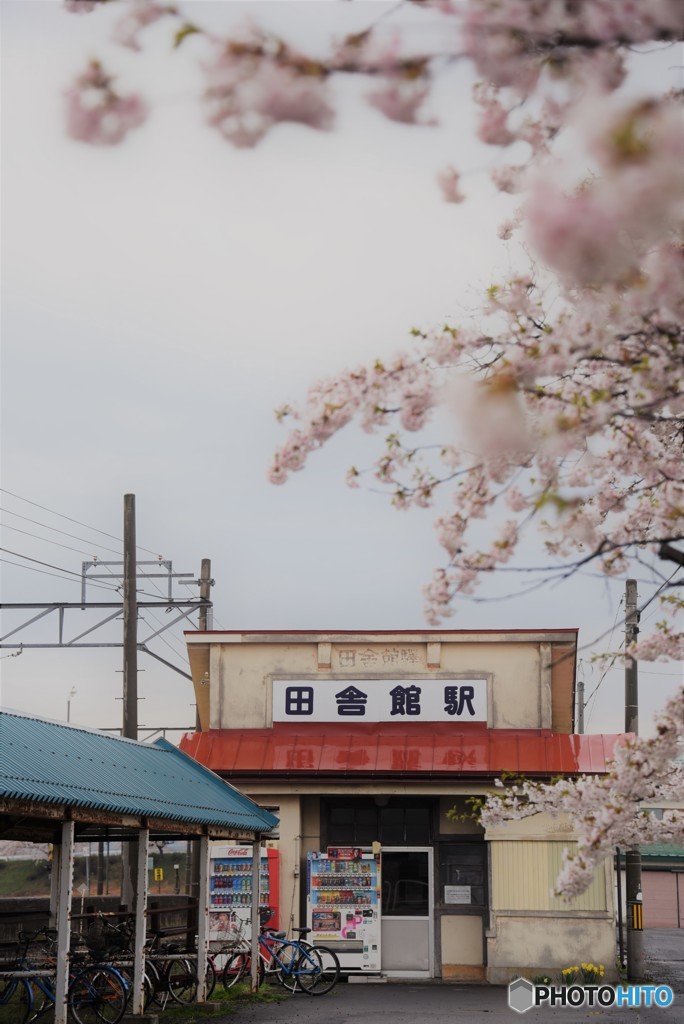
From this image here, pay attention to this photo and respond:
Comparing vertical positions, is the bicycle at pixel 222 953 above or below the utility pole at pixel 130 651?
below

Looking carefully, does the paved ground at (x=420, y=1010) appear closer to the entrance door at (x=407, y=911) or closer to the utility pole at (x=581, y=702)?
the entrance door at (x=407, y=911)

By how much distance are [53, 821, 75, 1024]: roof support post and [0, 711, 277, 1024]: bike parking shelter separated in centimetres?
1

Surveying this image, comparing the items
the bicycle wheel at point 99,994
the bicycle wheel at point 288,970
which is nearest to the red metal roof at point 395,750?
the bicycle wheel at point 288,970

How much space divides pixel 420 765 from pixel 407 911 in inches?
114

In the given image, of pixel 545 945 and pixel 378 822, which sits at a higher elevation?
pixel 378 822

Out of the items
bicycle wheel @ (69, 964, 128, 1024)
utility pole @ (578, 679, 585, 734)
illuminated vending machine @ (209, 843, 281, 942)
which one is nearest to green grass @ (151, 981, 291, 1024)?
bicycle wheel @ (69, 964, 128, 1024)

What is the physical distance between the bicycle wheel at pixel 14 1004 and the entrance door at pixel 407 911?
25.5ft

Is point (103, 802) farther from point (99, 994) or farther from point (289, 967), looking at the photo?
point (289, 967)

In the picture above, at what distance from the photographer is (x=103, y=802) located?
14.1 meters

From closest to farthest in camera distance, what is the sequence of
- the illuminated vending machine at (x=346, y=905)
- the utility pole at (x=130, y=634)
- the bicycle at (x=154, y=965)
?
the bicycle at (x=154, y=965)
the illuminated vending machine at (x=346, y=905)
the utility pole at (x=130, y=634)

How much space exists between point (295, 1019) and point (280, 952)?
4.46m

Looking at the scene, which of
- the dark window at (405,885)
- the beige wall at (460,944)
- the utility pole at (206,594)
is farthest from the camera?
the utility pole at (206,594)

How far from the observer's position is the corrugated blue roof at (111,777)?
13094 millimetres

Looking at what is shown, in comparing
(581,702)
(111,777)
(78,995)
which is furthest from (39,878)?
(111,777)
